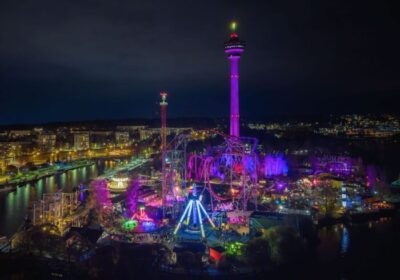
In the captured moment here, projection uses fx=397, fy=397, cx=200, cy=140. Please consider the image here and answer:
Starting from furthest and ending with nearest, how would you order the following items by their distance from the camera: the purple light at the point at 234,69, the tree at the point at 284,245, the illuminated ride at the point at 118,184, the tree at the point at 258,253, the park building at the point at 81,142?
the park building at the point at 81,142, the purple light at the point at 234,69, the illuminated ride at the point at 118,184, the tree at the point at 284,245, the tree at the point at 258,253

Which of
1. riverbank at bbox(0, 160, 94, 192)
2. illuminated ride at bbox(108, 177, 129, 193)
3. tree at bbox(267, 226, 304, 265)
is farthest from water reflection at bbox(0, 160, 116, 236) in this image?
tree at bbox(267, 226, 304, 265)

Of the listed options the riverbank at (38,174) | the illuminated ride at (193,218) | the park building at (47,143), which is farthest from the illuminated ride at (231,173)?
the park building at (47,143)

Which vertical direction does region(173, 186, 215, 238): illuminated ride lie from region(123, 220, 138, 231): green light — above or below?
above

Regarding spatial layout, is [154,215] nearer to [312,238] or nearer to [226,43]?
[312,238]

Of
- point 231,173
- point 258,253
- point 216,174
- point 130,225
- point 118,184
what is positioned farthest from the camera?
point 216,174

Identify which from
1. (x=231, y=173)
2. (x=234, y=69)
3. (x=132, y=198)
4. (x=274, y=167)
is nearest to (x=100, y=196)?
(x=132, y=198)

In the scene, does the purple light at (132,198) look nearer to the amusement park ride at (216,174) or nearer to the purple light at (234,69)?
the amusement park ride at (216,174)

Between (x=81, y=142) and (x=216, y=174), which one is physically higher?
(x=81, y=142)

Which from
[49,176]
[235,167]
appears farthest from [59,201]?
[49,176]

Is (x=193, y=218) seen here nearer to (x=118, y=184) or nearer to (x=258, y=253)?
(x=258, y=253)

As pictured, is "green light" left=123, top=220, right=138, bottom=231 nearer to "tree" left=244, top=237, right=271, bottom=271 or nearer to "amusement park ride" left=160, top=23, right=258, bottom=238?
"amusement park ride" left=160, top=23, right=258, bottom=238

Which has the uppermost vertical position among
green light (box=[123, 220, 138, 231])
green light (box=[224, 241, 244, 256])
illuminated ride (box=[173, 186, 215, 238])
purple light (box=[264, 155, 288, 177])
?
purple light (box=[264, 155, 288, 177])

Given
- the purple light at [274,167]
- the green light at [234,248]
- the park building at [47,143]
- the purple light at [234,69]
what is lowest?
the green light at [234,248]
